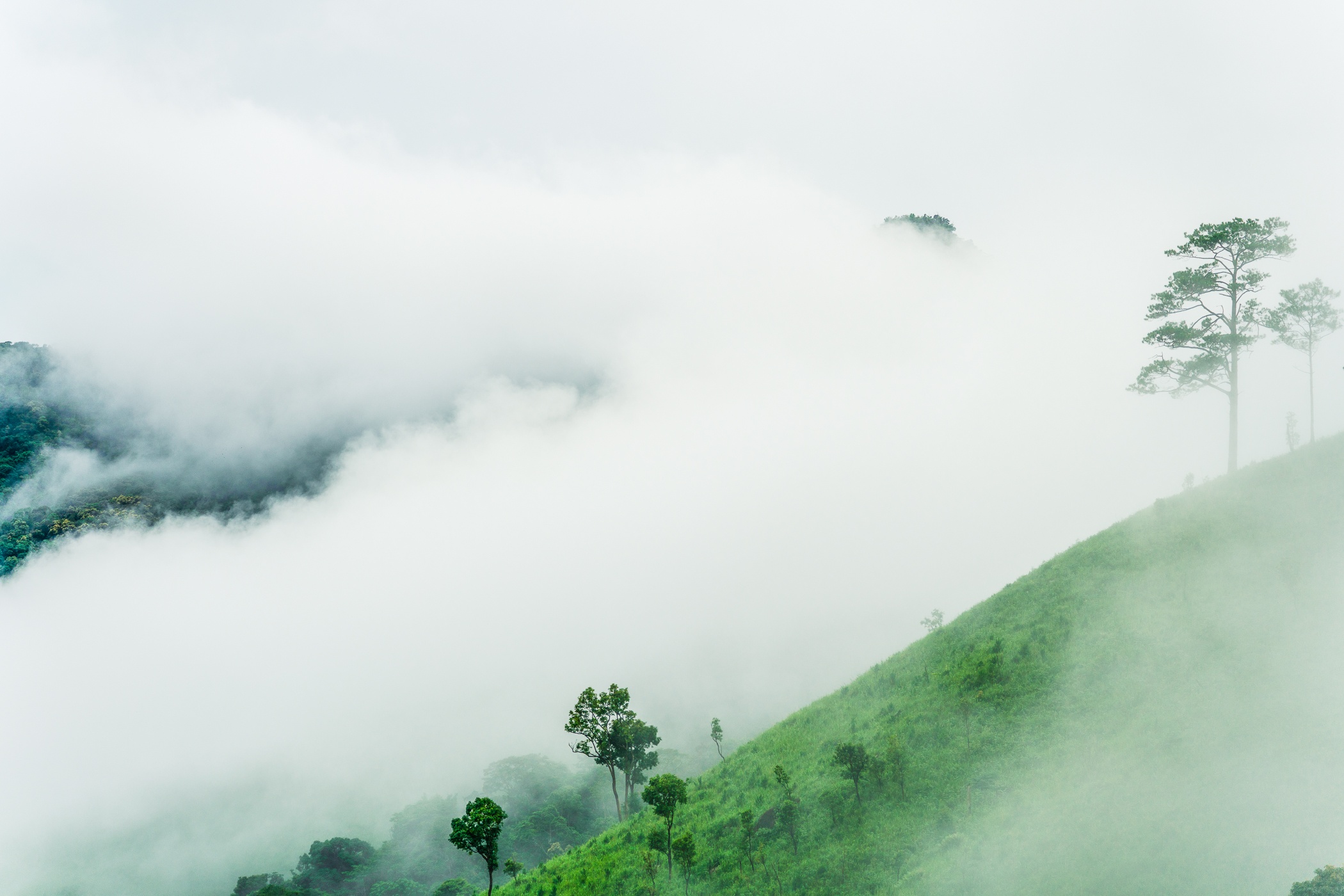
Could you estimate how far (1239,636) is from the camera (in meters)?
35.8

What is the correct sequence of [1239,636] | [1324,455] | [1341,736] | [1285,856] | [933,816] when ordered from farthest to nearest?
[1324,455]
[1239,636]
[933,816]
[1341,736]
[1285,856]

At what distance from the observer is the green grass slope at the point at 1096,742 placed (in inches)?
1063

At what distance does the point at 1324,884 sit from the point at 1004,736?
16118 millimetres

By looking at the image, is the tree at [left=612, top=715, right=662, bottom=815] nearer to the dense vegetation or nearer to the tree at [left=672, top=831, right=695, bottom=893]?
the dense vegetation

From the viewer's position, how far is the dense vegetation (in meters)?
30.4

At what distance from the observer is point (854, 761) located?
3666cm

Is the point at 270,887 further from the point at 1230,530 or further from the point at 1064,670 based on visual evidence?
the point at 1230,530

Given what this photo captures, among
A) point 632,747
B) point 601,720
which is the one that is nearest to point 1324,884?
point 601,720

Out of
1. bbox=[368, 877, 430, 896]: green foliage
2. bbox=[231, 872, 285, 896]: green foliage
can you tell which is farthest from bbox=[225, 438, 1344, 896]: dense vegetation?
bbox=[231, 872, 285, 896]: green foliage

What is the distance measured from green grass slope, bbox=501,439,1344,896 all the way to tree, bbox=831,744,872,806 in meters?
0.71

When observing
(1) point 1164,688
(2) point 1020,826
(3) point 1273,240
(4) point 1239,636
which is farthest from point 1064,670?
(3) point 1273,240

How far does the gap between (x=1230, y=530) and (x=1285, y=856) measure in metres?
25.1

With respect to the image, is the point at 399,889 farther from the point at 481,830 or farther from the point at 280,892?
the point at 481,830

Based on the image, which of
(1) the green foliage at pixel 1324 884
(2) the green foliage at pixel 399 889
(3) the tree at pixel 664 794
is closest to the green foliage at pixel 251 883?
(2) the green foliage at pixel 399 889
